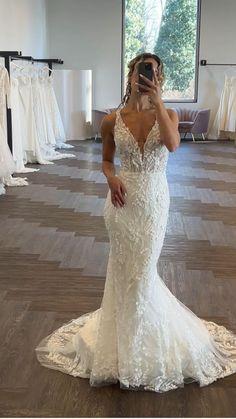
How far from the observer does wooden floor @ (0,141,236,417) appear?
2.38 metres

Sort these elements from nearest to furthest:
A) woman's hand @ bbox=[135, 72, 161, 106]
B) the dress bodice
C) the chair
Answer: woman's hand @ bbox=[135, 72, 161, 106] < the dress bodice < the chair

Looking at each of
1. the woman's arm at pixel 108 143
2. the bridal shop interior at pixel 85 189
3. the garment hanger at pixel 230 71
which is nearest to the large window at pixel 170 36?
the bridal shop interior at pixel 85 189

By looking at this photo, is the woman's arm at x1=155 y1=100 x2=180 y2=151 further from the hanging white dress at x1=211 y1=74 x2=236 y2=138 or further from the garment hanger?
the garment hanger

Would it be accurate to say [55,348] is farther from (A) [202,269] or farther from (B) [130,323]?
(A) [202,269]

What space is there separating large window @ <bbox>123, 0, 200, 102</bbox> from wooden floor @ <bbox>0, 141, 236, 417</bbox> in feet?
16.2

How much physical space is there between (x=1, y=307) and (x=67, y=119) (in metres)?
8.54

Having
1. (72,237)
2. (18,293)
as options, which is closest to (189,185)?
(72,237)

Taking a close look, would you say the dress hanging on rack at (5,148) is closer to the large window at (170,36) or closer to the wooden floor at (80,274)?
the wooden floor at (80,274)

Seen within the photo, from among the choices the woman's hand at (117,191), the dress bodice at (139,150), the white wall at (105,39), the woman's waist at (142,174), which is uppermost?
the white wall at (105,39)

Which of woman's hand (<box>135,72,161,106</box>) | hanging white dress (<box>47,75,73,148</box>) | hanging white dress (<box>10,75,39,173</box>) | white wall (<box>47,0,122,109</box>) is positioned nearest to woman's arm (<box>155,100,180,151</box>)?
woman's hand (<box>135,72,161,106</box>)

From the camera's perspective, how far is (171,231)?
5.03 metres

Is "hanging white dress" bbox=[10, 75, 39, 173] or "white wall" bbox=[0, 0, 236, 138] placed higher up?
"white wall" bbox=[0, 0, 236, 138]

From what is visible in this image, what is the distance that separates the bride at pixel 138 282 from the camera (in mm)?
2340

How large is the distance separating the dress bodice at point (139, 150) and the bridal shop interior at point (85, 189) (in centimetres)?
44
